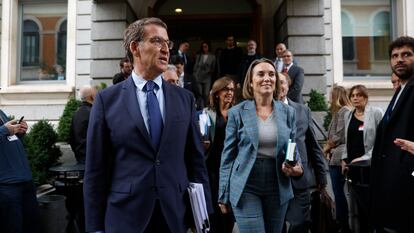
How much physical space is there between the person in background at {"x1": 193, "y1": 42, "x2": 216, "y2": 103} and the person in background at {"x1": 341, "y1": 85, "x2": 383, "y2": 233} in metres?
5.47

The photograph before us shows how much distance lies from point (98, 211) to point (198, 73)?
8.91m

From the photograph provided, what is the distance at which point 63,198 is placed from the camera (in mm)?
5578

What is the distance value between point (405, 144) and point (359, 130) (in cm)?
276

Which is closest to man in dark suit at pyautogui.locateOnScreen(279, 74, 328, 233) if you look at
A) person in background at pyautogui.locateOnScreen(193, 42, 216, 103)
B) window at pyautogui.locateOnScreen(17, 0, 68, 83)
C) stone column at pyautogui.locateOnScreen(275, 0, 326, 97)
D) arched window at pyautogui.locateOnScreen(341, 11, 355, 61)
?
person in background at pyautogui.locateOnScreen(193, 42, 216, 103)

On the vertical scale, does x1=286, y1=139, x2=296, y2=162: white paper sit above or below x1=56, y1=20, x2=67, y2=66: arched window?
below

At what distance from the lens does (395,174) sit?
3076mm

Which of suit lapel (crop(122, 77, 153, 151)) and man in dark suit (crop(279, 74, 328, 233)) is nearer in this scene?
suit lapel (crop(122, 77, 153, 151))

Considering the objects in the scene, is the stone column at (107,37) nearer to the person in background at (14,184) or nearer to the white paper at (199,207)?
the person in background at (14,184)

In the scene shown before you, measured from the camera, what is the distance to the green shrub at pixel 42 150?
767 cm

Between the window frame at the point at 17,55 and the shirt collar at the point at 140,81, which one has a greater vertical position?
the window frame at the point at 17,55

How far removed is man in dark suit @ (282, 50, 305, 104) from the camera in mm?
8701

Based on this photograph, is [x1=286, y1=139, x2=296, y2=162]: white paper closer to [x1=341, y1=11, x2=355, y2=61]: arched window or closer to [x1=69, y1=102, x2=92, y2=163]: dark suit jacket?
[x1=69, y1=102, x2=92, y2=163]: dark suit jacket

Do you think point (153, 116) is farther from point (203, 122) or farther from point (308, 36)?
point (308, 36)

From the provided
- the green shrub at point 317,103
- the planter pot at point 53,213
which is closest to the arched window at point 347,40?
the green shrub at point 317,103
